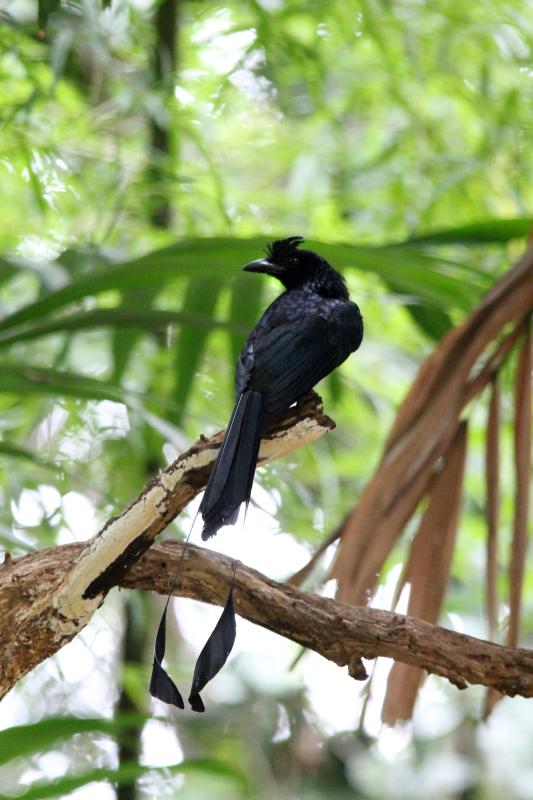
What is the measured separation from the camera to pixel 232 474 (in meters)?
1.30

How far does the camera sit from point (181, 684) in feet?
12.2

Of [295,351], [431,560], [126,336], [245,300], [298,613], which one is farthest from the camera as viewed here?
[126,336]

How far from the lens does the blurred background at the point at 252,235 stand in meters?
2.77

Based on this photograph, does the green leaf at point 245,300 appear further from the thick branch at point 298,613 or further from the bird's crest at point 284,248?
the thick branch at point 298,613

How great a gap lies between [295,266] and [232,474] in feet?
2.45

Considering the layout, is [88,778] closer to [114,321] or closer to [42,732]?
[42,732]

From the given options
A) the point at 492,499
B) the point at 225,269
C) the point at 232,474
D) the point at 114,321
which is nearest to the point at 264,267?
the point at 225,269

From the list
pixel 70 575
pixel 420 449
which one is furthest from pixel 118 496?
pixel 70 575

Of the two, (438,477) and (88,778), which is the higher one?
(438,477)

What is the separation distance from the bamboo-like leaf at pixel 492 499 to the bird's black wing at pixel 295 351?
324mm

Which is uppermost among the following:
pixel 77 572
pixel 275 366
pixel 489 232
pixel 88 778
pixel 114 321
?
pixel 489 232

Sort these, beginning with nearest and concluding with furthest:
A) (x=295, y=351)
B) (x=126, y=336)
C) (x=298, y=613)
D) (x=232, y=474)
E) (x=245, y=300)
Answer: (x=232, y=474)
(x=298, y=613)
(x=295, y=351)
(x=245, y=300)
(x=126, y=336)

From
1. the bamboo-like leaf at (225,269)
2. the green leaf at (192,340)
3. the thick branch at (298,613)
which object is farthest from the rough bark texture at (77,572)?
the green leaf at (192,340)

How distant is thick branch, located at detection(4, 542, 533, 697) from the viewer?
1430 millimetres
